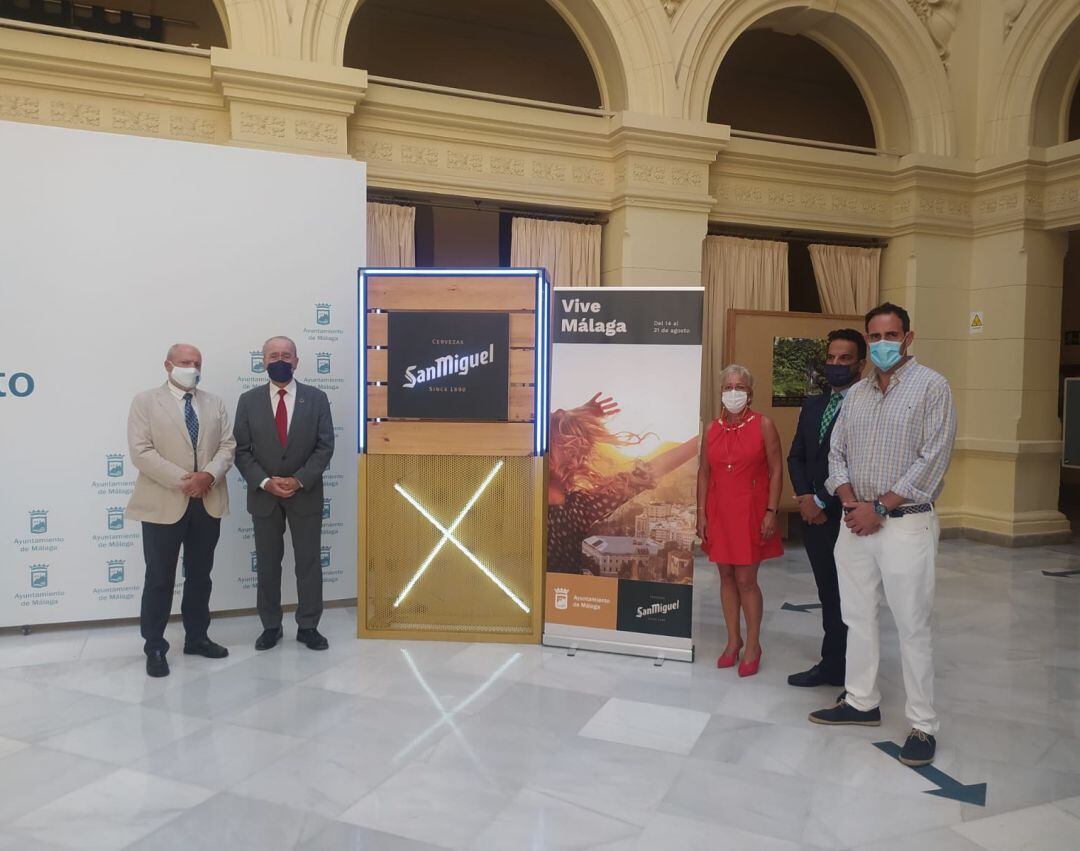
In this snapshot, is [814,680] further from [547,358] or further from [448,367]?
[448,367]

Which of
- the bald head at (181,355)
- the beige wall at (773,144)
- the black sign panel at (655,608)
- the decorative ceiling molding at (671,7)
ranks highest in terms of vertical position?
the decorative ceiling molding at (671,7)

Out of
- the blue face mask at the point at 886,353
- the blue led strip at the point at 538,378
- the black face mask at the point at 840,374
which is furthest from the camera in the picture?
the blue led strip at the point at 538,378

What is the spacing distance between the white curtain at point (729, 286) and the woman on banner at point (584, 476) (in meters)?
2.89

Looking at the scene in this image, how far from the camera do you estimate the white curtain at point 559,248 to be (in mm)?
6613

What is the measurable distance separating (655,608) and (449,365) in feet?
5.72

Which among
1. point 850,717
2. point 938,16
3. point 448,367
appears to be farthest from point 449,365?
point 938,16

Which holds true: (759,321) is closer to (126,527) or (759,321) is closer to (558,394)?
(558,394)

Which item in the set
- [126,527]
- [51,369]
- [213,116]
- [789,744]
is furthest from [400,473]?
[213,116]

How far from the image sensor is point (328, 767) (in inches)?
118

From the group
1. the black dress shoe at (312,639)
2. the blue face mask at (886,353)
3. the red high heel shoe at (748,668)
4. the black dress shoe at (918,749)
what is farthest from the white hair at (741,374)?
the black dress shoe at (312,639)

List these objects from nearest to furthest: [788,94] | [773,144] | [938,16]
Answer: [773,144] → [938,16] → [788,94]

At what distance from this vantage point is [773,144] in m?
7.09

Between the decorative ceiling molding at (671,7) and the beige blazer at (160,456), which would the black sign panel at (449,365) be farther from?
the decorative ceiling molding at (671,7)

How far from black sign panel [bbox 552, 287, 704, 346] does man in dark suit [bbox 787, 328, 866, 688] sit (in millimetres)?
722
